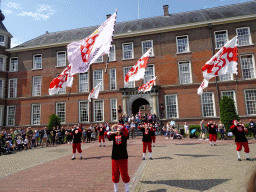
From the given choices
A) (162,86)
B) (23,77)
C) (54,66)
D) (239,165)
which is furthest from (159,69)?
(23,77)

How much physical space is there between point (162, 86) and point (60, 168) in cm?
1733

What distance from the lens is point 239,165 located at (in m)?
6.86

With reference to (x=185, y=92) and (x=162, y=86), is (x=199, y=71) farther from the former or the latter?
(x=162, y=86)

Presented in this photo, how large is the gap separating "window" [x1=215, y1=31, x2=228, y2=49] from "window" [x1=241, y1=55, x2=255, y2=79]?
309 cm

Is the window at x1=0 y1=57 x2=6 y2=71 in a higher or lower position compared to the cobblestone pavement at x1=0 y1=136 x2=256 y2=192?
higher

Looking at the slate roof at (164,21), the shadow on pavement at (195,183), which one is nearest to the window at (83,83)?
the slate roof at (164,21)

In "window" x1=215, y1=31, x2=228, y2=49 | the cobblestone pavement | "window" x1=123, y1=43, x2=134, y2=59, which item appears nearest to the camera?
the cobblestone pavement

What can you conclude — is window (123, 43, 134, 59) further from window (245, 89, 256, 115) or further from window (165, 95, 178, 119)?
window (245, 89, 256, 115)

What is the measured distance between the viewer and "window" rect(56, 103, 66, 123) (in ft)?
82.9

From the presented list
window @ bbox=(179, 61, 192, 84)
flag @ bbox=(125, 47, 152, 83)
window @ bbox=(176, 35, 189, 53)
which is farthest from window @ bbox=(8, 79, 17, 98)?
window @ bbox=(176, 35, 189, 53)

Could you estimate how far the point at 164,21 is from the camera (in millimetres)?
25609

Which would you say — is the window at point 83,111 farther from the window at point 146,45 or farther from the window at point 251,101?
the window at point 251,101

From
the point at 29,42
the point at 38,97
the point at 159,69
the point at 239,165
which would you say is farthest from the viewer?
the point at 29,42

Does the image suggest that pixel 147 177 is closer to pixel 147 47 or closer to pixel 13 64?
pixel 147 47
